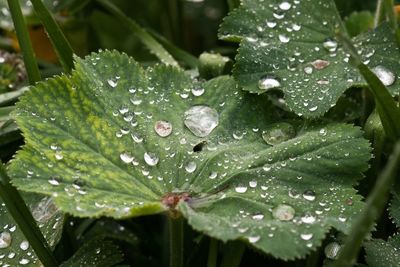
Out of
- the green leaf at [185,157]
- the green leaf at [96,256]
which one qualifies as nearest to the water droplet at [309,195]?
the green leaf at [185,157]

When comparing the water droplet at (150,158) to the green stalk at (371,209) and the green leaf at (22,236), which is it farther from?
the green stalk at (371,209)

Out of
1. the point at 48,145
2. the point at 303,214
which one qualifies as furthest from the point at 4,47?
the point at 303,214

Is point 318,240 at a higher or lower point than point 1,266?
higher

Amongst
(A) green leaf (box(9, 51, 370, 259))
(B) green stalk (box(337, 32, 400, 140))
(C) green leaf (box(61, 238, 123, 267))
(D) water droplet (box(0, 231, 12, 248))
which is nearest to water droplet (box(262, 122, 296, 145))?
(A) green leaf (box(9, 51, 370, 259))

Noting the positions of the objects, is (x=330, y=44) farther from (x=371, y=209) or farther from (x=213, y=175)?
(x=371, y=209)

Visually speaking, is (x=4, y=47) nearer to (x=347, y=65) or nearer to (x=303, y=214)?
(x=347, y=65)

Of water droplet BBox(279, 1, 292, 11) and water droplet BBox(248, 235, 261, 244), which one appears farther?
water droplet BBox(279, 1, 292, 11)

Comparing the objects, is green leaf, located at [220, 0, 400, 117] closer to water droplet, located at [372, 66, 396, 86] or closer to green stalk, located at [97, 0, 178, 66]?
water droplet, located at [372, 66, 396, 86]

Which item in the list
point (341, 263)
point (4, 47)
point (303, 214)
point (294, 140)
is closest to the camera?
point (341, 263)
